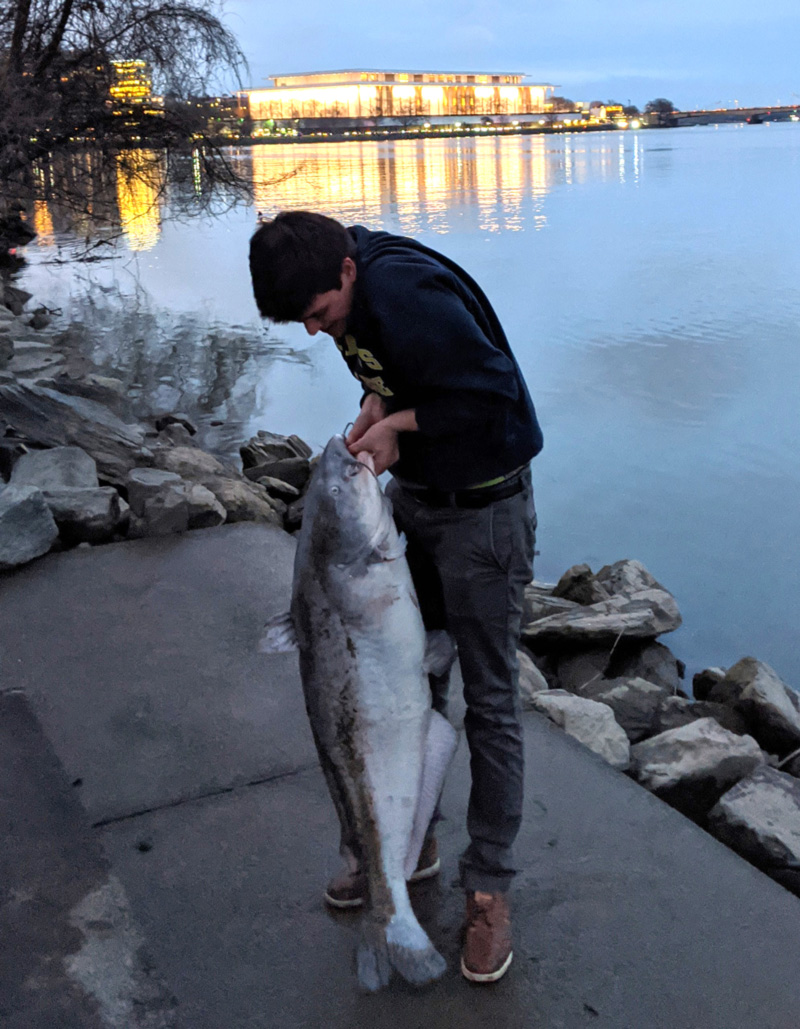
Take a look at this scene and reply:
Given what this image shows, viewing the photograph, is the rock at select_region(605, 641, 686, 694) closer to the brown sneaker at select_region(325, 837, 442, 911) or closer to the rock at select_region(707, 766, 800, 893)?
the rock at select_region(707, 766, 800, 893)

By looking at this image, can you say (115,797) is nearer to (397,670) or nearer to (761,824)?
(397,670)

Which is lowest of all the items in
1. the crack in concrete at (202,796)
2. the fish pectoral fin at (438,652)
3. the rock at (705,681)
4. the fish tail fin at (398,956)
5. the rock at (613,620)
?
the rock at (705,681)

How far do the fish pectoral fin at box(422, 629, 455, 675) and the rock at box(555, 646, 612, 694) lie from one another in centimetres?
332

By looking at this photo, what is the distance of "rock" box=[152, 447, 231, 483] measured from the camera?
24.4 feet

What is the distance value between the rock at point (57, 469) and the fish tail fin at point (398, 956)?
174 inches

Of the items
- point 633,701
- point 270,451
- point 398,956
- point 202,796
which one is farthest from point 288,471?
point 398,956

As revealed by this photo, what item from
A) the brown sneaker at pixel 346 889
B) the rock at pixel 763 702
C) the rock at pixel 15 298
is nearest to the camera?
the brown sneaker at pixel 346 889

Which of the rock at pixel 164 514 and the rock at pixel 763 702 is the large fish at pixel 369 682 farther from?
the rock at pixel 164 514

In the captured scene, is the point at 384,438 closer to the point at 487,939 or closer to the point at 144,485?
the point at 487,939

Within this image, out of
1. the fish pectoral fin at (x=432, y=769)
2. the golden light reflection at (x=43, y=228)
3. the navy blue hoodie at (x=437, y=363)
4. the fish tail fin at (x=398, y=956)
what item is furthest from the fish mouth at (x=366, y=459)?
the golden light reflection at (x=43, y=228)

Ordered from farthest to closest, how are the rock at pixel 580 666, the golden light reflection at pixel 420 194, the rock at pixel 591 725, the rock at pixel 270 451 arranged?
the golden light reflection at pixel 420 194
the rock at pixel 270 451
the rock at pixel 580 666
the rock at pixel 591 725

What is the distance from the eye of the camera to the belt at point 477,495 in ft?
8.91

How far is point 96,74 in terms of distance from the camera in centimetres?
1262

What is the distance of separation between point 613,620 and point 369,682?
3981 millimetres
